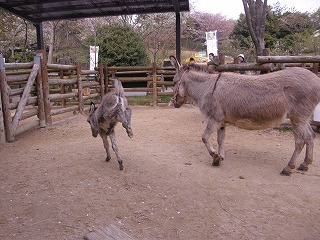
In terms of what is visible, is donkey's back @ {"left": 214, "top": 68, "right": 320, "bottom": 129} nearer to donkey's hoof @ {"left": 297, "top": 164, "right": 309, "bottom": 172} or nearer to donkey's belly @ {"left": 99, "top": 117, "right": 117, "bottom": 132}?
donkey's hoof @ {"left": 297, "top": 164, "right": 309, "bottom": 172}

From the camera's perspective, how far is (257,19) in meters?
9.00

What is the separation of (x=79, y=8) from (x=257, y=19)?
5.75m

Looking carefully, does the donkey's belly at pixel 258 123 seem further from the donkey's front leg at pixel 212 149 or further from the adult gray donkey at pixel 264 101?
the donkey's front leg at pixel 212 149

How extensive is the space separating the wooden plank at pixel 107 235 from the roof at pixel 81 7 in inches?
322

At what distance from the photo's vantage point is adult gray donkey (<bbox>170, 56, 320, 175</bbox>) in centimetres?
423

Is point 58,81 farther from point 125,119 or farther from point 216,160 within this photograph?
point 216,160

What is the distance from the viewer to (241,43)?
2134 centimetres

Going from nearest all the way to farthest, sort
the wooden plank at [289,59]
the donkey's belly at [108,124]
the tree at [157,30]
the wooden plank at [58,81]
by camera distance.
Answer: the donkey's belly at [108,124] → the wooden plank at [289,59] → the wooden plank at [58,81] → the tree at [157,30]

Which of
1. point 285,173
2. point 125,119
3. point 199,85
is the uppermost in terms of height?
point 199,85

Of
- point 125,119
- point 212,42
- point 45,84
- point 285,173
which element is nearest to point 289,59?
point 285,173

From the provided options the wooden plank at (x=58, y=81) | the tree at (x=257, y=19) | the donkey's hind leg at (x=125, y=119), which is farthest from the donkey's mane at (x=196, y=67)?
the tree at (x=257, y=19)

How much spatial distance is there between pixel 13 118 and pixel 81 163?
2482 mm

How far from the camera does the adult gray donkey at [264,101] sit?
4.23 metres

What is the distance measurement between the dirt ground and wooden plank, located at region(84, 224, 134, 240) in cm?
21
